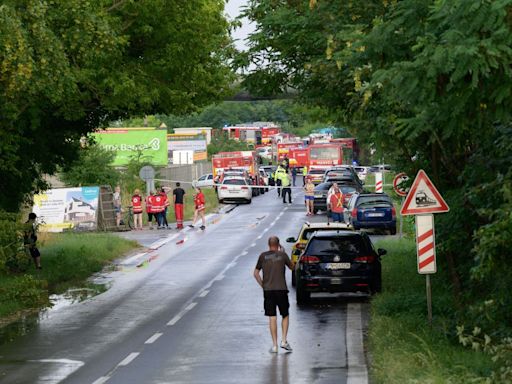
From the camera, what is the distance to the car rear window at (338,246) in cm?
2461

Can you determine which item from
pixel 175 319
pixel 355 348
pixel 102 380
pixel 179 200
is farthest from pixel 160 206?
pixel 102 380

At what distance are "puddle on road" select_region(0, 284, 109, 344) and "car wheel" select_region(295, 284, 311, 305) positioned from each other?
5088 millimetres

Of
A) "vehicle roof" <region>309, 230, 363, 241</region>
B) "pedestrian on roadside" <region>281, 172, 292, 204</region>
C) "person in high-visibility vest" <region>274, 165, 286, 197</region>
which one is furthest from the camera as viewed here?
"person in high-visibility vest" <region>274, 165, 286, 197</region>

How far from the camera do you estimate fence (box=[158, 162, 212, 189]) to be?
246ft

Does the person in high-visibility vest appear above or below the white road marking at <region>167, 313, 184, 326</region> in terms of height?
above

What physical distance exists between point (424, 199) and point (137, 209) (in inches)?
1296

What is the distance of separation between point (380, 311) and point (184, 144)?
277 feet

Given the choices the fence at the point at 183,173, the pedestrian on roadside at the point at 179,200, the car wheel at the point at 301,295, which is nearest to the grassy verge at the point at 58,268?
the car wheel at the point at 301,295

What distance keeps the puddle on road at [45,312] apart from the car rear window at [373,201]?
53.2ft

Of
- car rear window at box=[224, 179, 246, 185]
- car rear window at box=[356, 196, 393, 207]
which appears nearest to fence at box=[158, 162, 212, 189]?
car rear window at box=[224, 179, 246, 185]

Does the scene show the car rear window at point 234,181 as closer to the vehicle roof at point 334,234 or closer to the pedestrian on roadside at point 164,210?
the pedestrian on roadside at point 164,210

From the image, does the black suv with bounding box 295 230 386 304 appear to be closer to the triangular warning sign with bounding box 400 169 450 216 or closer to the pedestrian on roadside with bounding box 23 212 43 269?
the triangular warning sign with bounding box 400 169 450 216

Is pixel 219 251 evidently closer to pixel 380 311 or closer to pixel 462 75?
pixel 380 311

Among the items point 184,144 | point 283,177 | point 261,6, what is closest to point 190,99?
point 261,6
